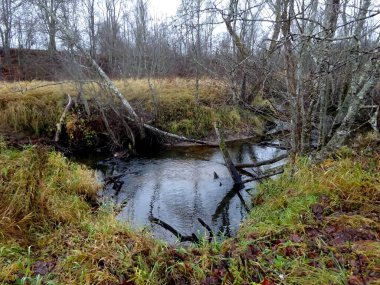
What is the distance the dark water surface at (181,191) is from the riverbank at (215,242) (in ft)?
2.05

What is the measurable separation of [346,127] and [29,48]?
17.5 metres

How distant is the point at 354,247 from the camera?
2699mm

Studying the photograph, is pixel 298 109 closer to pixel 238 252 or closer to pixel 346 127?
pixel 346 127

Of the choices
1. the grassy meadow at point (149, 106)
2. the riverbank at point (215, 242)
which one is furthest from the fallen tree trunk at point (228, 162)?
the grassy meadow at point (149, 106)

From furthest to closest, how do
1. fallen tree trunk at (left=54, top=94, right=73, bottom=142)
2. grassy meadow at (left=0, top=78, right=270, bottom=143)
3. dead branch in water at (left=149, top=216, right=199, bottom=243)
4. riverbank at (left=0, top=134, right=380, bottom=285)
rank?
grassy meadow at (left=0, top=78, right=270, bottom=143)
fallen tree trunk at (left=54, top=94, right=73, bottom=142)
dead branch in water at (left=149, top=216, right=199, bottom=243)
riverbank at (left=0, top=134, right=380, bottom=285)

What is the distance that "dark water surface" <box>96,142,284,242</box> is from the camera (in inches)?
196

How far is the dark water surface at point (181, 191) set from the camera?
16.3ft

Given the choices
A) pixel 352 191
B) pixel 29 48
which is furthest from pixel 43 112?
pixel 29 48

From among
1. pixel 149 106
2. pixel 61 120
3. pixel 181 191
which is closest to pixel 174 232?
pixel 181 191

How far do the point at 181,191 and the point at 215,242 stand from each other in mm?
2888

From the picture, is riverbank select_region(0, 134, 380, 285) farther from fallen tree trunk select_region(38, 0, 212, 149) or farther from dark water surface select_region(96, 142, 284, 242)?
fallen tree trunk select_region(38, 0, 212, 149)

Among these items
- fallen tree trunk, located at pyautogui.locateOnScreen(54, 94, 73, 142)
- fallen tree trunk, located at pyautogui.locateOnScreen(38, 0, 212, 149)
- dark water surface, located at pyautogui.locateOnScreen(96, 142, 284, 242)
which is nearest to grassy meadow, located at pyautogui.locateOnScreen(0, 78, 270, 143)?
fallen tree trunk, located at pyautogui.locateOnScreen(54, 94, 73, 142)

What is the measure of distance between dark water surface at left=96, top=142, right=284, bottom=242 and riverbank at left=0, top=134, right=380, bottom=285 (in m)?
0.63

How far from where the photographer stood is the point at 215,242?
3.37 metres
